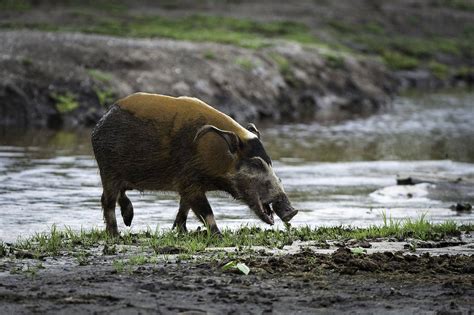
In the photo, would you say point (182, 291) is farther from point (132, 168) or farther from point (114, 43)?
point (114, 43)

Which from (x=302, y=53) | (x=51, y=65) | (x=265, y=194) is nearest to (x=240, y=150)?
(x=265, y=194)

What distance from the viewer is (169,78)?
34.0 meters

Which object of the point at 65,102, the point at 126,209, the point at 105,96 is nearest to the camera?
the point at 126,209

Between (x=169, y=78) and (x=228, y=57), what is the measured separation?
5.32m

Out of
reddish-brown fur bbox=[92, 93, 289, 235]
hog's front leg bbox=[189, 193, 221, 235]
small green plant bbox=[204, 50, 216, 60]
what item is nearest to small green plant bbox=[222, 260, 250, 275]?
reddish-brown fur bbox=[92, 93, 289, 235]

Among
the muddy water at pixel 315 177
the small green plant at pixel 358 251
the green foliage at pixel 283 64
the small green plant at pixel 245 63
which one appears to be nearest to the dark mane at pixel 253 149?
the muddy water at pixel 315 177

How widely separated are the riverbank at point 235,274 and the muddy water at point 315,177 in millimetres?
2437

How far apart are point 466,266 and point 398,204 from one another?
26.6ft

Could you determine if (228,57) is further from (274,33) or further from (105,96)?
Result: (274,33)

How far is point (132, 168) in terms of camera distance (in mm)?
12969

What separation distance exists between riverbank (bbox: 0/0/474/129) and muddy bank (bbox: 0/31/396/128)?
47mm

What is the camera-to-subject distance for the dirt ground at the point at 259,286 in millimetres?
8617

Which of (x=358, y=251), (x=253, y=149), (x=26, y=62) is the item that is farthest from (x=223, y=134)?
(x=26, y=62)

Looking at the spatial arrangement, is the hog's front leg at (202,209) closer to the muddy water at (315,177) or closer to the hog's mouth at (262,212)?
the hog's mouth at (262,212)
